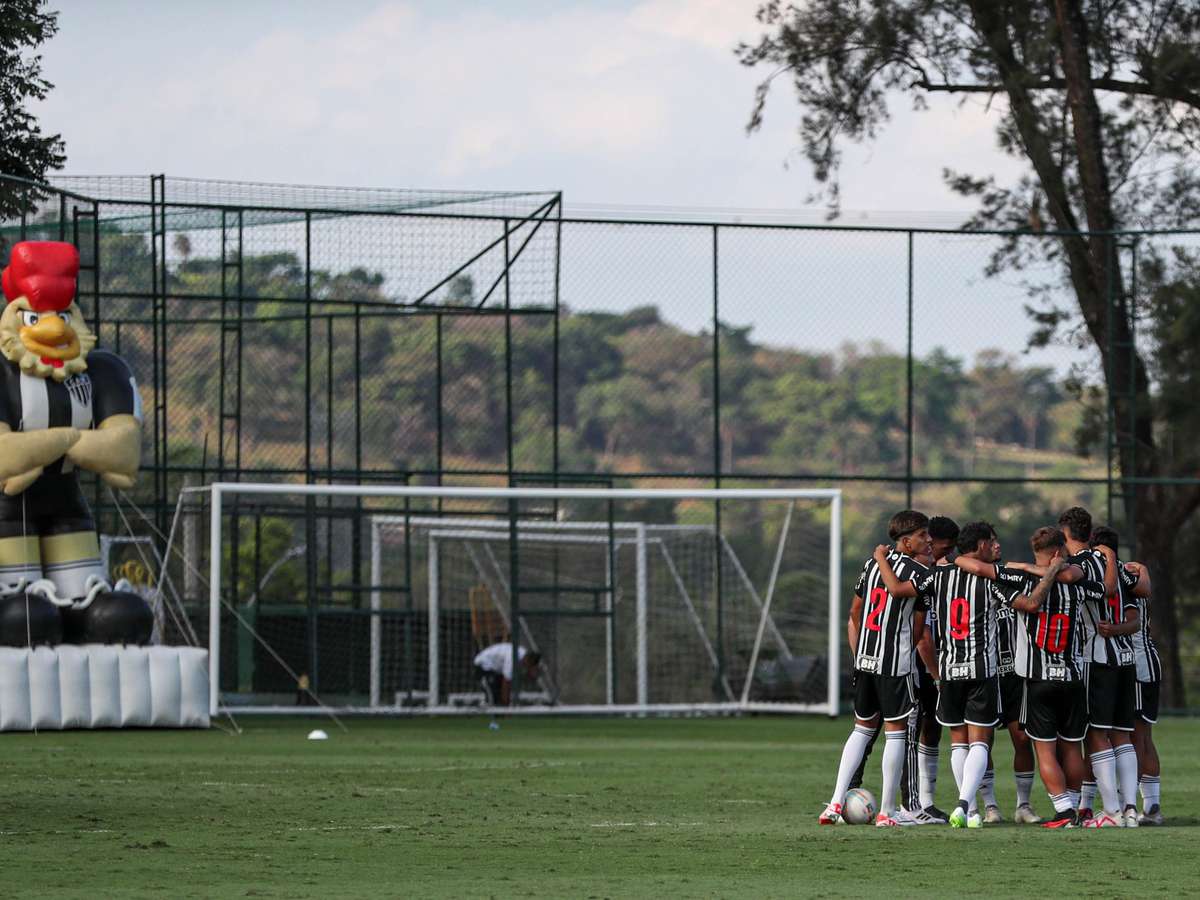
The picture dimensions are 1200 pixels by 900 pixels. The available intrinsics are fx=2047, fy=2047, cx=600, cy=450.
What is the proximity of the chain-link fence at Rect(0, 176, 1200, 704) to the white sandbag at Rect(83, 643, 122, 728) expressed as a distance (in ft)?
11.9

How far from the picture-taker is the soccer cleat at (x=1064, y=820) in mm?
10547

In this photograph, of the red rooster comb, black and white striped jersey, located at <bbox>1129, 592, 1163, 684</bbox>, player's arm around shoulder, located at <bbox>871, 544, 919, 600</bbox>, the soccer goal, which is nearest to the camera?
player's arm around shoulder, located at <bbox>871, 544, 919, 600</bbox>

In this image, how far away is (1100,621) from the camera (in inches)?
425

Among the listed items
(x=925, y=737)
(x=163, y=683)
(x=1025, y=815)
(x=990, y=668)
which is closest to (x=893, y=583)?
(x=990, y=668)

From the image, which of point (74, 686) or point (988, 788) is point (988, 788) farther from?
point (74, 686)

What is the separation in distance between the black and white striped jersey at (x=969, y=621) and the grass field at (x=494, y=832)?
0.84 metres

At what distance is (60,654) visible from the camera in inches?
674

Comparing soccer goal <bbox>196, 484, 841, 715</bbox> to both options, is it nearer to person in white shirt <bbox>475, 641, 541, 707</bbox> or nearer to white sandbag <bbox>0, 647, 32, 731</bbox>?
person in white shirt <bbox>475, 641, 541, 707</bbox>

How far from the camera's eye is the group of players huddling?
1044 centimetres

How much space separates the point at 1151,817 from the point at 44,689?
9.78 m

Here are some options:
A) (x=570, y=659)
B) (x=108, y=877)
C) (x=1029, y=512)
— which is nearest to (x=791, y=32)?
(x=570, y=659)

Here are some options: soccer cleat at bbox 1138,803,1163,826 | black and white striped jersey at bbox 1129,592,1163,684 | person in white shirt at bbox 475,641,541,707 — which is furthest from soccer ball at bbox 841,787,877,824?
person in white shirt at bbox 475,641,541,707

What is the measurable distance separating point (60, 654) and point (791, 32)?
55.4 feet

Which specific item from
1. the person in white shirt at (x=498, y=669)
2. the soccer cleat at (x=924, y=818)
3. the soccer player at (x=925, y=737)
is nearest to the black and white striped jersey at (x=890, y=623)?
the soccer player at (x=925, y=737)
